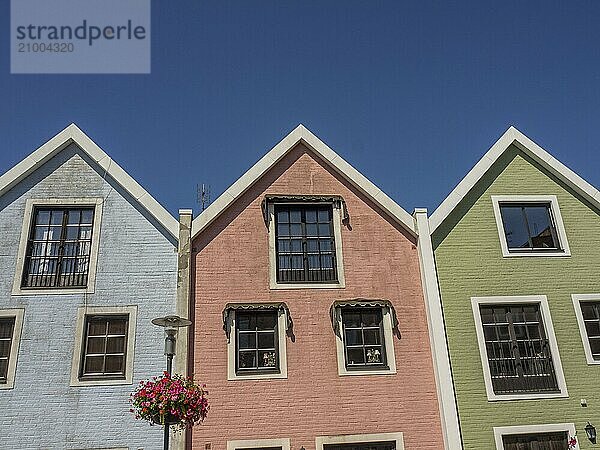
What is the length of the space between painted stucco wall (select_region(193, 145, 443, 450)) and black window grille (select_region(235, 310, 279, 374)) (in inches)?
13.5

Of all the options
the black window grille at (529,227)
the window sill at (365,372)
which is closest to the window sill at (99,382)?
the window sill at (365,372)

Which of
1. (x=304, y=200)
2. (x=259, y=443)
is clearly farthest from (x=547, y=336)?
(x=259, y=443)

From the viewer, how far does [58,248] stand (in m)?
15.8

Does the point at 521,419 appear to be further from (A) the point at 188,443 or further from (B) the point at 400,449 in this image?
(A) the point at 188,443

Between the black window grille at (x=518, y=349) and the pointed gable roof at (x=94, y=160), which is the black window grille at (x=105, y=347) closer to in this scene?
the pointed gable roof at (x=94, y=160)

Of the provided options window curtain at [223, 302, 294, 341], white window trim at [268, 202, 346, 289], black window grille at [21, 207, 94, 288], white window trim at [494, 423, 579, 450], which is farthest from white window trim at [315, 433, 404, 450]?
black window grille at [21, 207, 94, 288]

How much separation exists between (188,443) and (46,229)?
7002mm

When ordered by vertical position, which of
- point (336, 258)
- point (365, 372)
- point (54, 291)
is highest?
point (336, 258)

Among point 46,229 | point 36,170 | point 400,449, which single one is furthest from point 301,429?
point 36,170

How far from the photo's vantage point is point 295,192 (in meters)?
17.1

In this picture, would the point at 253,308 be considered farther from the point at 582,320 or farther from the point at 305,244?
the point at 582,320

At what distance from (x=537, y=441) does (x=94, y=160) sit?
46.3 feet

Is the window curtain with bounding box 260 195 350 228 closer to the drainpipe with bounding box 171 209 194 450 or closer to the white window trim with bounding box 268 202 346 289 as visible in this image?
the white window trim with bounding box 268 202 346 289

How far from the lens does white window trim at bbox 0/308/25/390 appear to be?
14.2m
